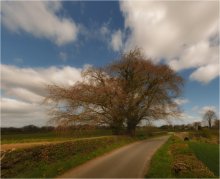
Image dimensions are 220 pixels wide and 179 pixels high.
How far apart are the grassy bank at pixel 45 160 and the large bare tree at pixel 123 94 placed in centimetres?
1418

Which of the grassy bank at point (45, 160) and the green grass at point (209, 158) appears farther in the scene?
the green grass at point (209, 158)

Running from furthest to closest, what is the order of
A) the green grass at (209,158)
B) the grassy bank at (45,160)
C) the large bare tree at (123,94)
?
the large bare tree at (123,94)
the green grass at (209,158)
the grassy bank at (45,160)

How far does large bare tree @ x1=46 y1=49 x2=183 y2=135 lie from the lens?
33.4 meters

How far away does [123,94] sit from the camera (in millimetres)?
36000

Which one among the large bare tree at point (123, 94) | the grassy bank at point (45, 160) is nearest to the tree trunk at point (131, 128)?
the large bare tree at point (123, 94)

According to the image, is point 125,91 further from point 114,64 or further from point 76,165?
point 76,165

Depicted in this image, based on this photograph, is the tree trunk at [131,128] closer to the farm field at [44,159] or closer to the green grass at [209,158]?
the green grass at [209,158]

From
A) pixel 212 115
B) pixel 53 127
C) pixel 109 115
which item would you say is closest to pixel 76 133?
pixel 53 127

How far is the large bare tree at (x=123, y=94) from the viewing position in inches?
1315

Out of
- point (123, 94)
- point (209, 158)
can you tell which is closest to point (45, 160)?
point (209, 158)

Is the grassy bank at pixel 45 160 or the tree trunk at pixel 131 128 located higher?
the tree trunk at pixel 131 128

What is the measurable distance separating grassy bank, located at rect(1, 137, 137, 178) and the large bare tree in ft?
46.5

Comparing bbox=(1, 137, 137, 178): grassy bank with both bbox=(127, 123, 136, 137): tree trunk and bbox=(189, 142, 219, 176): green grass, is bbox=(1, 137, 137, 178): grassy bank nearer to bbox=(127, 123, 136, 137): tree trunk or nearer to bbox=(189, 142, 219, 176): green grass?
bbox=(189, 142, 219, 176): green grass

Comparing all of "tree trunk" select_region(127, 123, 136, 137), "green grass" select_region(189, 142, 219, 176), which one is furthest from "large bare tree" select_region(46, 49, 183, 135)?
"green grass" select_region(189, 142, 219, 176)
